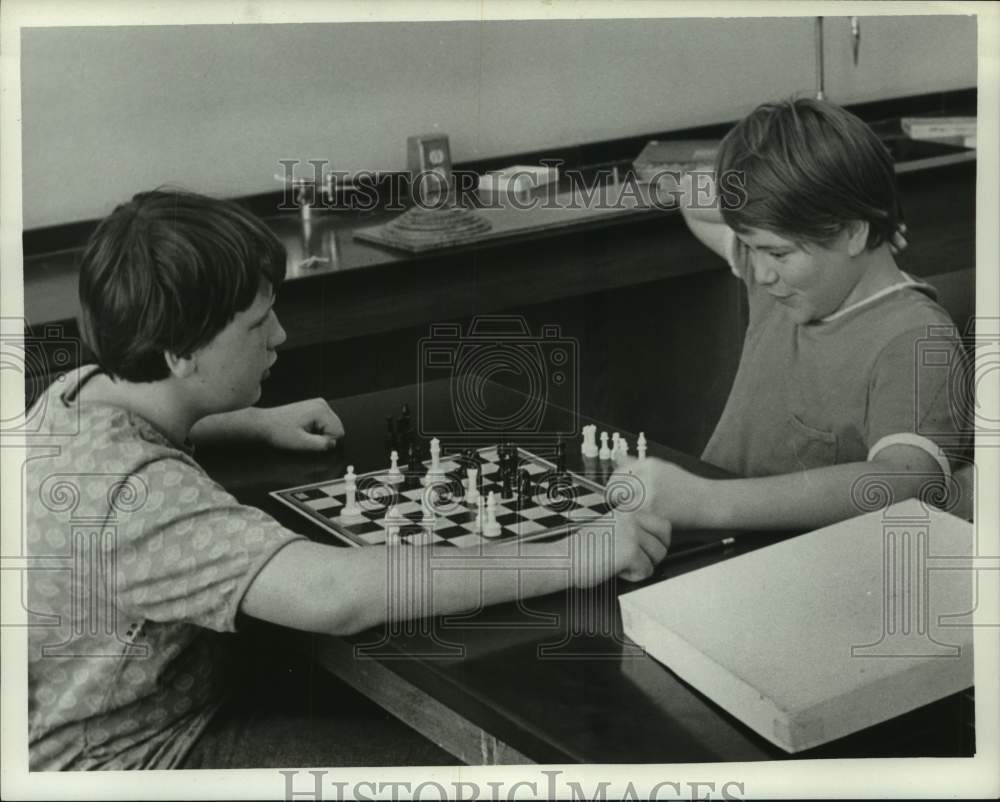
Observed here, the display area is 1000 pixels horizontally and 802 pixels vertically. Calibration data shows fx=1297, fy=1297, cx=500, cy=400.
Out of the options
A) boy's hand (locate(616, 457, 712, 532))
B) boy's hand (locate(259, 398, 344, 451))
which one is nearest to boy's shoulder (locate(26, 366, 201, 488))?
boy's hand (locate(259, 398, 344, 451))

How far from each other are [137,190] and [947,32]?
1272mm

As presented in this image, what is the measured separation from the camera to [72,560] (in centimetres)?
192

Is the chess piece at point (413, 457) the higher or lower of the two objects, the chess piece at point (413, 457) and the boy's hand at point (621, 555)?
the higher

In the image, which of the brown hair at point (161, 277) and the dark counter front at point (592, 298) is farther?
the dark counter front at point (592, 298)

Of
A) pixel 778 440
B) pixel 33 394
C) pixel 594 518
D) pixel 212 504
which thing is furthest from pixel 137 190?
pixel 778 440

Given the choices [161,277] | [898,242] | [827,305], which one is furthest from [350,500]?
[898,242]

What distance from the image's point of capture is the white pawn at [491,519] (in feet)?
6.22

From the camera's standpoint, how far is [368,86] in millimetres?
1992

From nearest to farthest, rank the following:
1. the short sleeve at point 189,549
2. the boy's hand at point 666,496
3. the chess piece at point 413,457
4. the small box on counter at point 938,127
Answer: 1. the short sleeve at point 189,549
2. the boy's hand at point 666,496
3. the chess piece at point 413,457
4. the small box on counter at point 938,127

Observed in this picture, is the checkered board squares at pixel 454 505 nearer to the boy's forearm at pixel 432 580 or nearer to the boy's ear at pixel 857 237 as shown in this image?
the boy's forearm at pixel 432 580

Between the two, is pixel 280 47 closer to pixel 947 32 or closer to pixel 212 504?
pixel 212 504

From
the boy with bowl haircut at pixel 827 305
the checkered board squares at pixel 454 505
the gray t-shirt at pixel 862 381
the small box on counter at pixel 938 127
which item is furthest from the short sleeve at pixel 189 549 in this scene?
the small box on counter at pixel 938 127

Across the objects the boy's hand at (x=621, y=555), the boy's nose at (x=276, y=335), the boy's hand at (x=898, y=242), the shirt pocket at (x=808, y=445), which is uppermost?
the boy's hand at (x=898, y=242)

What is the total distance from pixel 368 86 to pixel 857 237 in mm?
789
